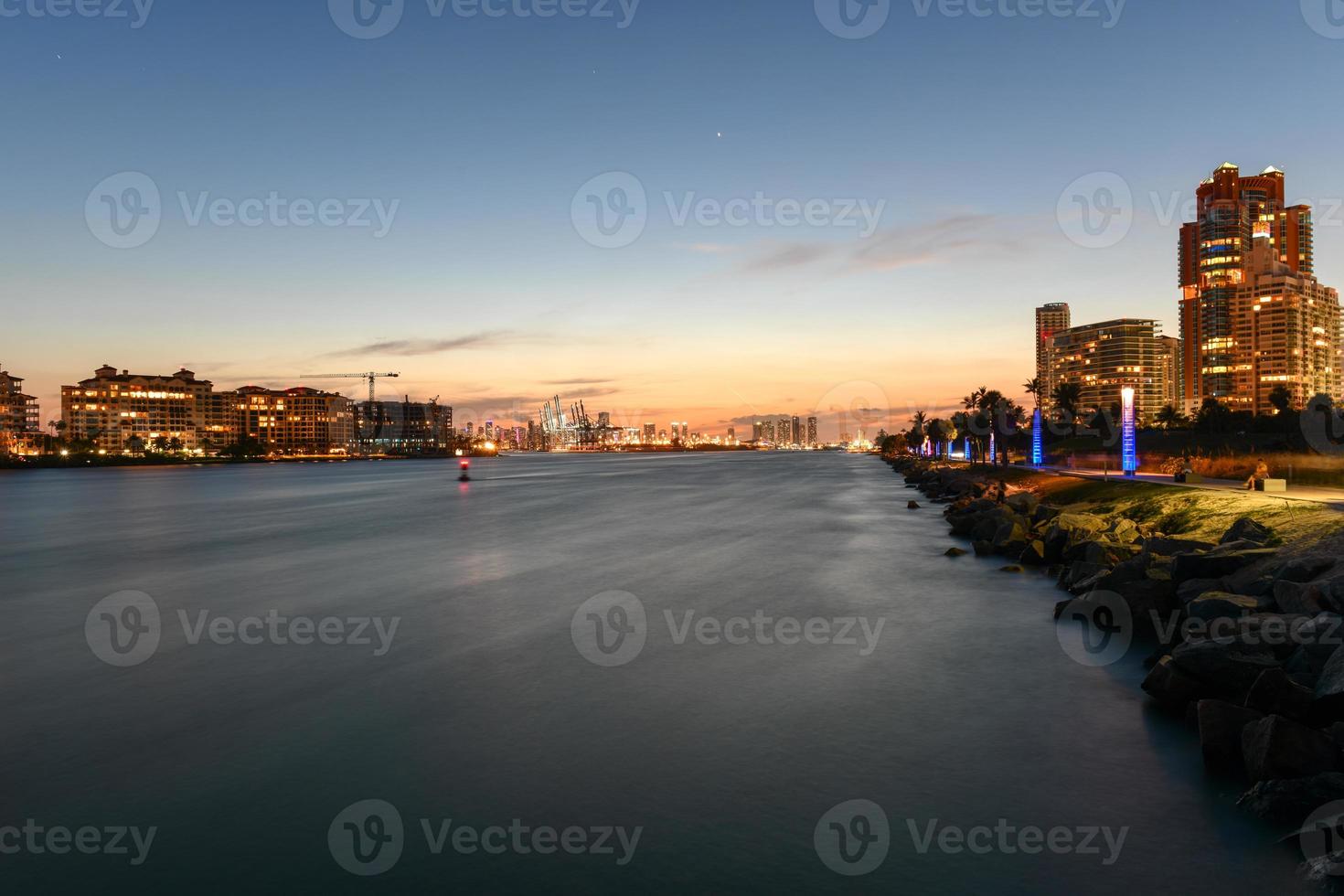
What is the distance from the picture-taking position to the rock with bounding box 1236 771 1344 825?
851cm

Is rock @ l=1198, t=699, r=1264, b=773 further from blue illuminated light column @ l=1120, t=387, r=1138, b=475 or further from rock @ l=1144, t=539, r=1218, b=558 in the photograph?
blue illuminated light column @ l=1120, t=387, r=1138, b=475

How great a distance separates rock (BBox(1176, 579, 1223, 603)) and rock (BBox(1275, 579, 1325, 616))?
197cm

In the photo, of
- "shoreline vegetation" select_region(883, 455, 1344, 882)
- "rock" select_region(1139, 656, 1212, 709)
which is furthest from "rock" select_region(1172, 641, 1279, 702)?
"rock" select_region(1139, 656, 1212, 709)

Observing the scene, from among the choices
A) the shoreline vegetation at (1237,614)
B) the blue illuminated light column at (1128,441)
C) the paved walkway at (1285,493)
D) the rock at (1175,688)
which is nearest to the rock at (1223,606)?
the shoreline vegetation at (1237,614)

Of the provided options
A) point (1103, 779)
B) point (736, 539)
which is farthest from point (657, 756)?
point (736, 539)

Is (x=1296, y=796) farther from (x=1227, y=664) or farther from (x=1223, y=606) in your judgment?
(x=1223, y=606)

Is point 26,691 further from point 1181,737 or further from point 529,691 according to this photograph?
point 1181,737

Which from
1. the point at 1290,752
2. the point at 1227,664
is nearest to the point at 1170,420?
the point at 1227,664

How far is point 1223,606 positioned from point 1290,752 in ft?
22.4

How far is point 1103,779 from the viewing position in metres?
10.6

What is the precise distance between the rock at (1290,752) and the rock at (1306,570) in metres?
8.06

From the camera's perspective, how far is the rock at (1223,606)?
1471 cm

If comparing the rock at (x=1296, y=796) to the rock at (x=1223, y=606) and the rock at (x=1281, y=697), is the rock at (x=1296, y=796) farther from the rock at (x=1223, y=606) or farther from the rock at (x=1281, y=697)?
the rock at (x=1223, y=606)

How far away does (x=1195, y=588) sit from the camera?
17578 mm
